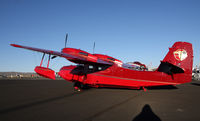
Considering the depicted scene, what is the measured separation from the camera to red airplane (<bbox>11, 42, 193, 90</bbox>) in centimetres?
1245

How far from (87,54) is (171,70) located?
8.02 m

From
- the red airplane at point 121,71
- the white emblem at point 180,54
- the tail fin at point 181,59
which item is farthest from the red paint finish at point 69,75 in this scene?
the white emblem at point 180,54

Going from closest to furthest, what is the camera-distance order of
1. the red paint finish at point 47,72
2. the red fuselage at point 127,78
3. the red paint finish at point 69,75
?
the red paint finish at point 47,72, the red fuselage at point 127,78, the red paint finish at point 69,75

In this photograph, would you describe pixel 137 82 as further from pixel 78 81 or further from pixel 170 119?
pixel 170 119

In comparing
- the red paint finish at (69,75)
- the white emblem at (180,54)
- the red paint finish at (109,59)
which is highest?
the white emblem at (180,54)

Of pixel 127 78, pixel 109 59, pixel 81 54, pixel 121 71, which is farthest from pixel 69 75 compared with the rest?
pixel 127 78

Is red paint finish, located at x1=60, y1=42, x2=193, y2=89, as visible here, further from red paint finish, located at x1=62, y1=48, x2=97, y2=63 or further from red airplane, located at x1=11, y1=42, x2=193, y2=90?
red paint finish, located at x1=62, y1=48, x2=97, y2=63

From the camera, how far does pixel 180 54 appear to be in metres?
12.9

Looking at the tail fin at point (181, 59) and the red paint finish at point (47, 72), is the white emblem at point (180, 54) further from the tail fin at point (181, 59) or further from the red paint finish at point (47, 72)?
the red paint finish at point (47, 72)

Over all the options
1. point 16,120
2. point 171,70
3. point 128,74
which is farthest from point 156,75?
point 16,120

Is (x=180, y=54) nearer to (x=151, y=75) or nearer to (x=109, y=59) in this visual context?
(x=151, y=75)

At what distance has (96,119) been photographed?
5562 mm

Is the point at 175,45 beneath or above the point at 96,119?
above

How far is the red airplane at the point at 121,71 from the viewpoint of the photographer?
12453 millimetres
